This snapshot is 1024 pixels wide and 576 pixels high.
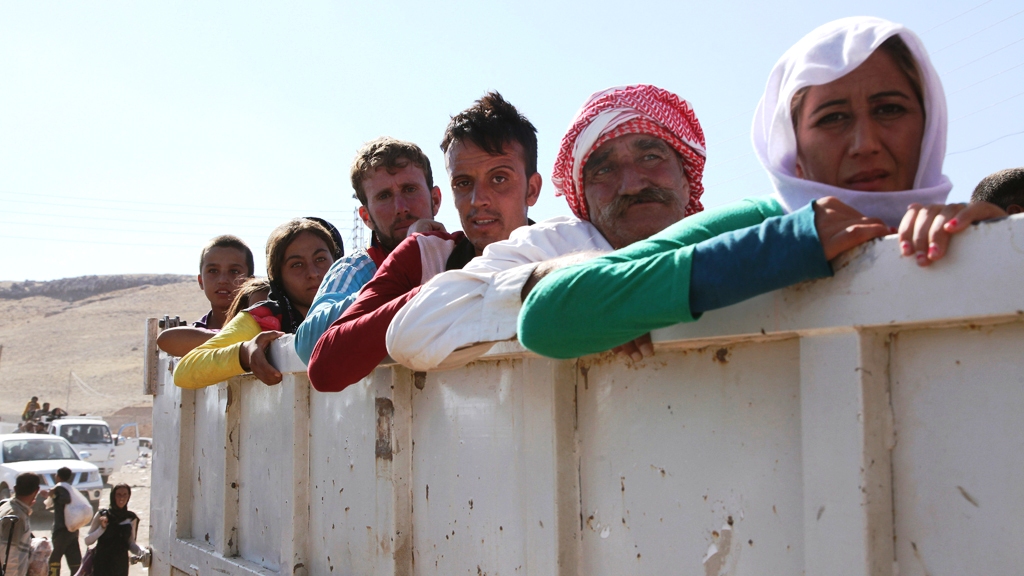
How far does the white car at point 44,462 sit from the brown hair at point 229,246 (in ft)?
46.1

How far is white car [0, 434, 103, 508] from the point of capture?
17.0 meters

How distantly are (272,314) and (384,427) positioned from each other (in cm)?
158

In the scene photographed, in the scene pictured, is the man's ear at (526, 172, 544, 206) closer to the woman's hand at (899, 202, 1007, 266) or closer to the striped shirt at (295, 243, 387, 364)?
the striped shirt at (295, 243, 387, 364)

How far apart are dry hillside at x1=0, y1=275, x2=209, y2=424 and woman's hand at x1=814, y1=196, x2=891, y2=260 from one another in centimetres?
4199

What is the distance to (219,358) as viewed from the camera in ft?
11.0

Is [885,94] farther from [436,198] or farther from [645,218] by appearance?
[436,198]

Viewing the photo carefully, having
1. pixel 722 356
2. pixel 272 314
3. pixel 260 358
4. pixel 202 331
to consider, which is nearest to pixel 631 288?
pixel 722 356

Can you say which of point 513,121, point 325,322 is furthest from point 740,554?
point 513,121

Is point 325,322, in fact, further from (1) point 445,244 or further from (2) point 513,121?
(2) point 513,121

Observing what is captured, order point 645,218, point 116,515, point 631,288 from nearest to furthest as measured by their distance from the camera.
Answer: point 631,288 < point 645,218 < point 116,515

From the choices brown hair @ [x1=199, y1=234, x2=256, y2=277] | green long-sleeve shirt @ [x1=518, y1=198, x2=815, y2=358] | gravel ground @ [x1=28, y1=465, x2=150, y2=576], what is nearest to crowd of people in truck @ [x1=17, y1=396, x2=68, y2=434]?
gravel ground @ [x1=28, y1=465, x2=150, y2=576]

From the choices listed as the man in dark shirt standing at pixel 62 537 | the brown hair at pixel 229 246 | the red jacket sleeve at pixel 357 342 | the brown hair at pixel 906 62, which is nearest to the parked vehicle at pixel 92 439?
the man in dark shirt standing at pixel 62 537

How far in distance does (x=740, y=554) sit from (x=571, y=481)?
0.46 metres

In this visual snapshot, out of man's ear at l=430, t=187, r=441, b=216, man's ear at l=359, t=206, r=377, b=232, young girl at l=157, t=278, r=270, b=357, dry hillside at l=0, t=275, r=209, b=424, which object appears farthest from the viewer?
dry hillside at l=0, t=275, r=209, b=424
